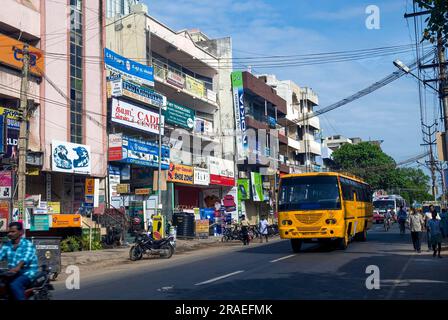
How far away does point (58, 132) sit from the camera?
26453 millimetres

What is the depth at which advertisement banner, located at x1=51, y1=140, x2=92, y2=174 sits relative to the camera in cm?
2509

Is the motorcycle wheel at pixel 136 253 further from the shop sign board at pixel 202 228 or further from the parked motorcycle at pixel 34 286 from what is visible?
the shop sign board at pixel 202 228

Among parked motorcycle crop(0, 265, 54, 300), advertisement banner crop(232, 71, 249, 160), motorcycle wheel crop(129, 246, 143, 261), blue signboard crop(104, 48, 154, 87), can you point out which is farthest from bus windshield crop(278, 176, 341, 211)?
advertisement banner crop(232, 71, 249, 160)

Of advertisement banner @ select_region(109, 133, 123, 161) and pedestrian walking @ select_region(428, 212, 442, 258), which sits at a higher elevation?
advertisement banner @ select_region(109, 133, 123, 161)

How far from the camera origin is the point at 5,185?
67.6 ft

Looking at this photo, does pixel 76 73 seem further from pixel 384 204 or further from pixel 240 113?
pixel 384 204

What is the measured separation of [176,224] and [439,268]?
21093 mm

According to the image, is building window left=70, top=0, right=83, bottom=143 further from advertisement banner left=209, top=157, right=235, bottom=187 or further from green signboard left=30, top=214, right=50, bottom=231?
advertisement banner left=209, top=157, right=235, bottom=187

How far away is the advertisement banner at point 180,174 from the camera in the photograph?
116ft

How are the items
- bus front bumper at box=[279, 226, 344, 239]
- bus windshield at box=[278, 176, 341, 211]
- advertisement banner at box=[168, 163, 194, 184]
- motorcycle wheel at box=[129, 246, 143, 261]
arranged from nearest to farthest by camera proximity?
1. bus front bumper at box=[279, 226, 344, 239]
2. bus windshield at box=[278, 176, 341, 211]
3. motorcycle wheel at box=[129, 246, 143, 261]
4. advertisement banner at box=[168, 163, 194, 184]

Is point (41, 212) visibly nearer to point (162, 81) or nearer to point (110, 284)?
point (110, 284)

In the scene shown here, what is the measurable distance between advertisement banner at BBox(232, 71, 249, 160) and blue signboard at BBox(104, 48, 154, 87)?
1285 cm
